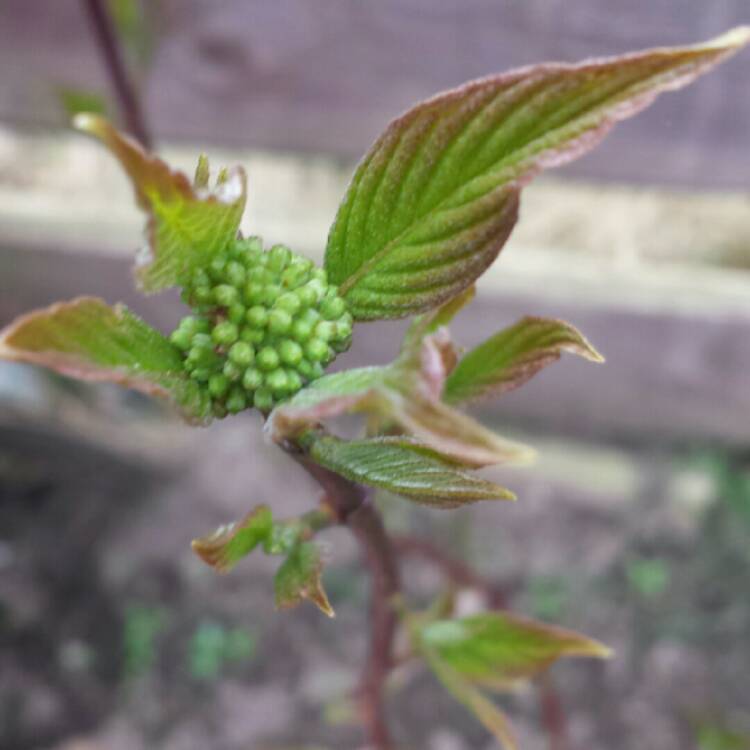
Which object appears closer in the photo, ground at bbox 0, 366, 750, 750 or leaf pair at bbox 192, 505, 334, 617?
leaf pair at bbox 192, 505, 334, 617

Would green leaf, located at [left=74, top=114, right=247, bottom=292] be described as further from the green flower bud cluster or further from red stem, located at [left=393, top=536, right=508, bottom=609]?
red stem, located at [left=393, top=536, right=508, bottom=609]

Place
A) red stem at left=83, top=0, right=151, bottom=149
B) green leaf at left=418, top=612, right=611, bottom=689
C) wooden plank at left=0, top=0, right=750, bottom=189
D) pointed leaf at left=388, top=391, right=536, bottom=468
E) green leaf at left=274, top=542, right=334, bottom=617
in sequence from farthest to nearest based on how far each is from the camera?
wooden plank at left=0, top=0, right=750, bottom=189
red stem at left=83, top=0, right=151, bottom=149
green leaf at left=418, top=612, right=611, bottom=689
green leaf at left=274, top=542, right=334, bottom=617
pointed leaf at left=388, top=391, right=536, bottom=468

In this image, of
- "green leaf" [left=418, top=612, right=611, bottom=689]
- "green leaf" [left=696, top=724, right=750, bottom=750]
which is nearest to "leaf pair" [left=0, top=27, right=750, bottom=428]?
"green leaf" [left=418, top=612, right=611, bottom=689]

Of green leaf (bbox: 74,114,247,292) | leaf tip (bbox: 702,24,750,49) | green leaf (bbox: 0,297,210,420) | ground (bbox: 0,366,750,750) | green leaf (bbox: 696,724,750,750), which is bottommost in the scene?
green leaf (bbox: 696,724,750,750)

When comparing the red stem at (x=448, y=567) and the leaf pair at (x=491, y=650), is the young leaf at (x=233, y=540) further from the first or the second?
the red stem at (x=448, y=567)

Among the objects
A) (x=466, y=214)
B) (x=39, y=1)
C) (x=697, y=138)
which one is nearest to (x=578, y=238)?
(x=697, y=138)

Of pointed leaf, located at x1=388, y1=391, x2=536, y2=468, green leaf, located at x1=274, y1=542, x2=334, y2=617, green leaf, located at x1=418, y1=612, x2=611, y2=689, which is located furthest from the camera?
green leaf, located at x1=418, y1=612, x2=611, y2=689

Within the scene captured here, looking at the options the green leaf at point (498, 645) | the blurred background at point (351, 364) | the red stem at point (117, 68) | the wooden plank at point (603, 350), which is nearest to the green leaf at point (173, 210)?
the green leaf at point (498, 645)
